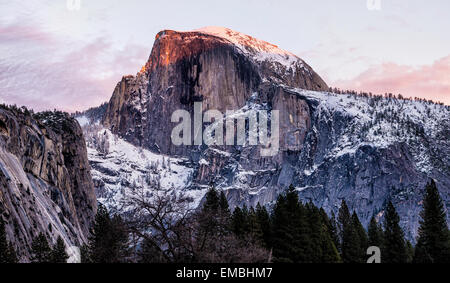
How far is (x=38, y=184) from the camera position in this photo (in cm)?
14650

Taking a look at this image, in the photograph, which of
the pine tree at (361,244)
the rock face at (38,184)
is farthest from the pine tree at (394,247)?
the rock face at (38,184)

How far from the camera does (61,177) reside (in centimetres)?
17238

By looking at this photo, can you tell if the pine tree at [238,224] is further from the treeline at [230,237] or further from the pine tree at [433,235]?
the pine tree at [433,235]

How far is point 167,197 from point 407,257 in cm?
5854

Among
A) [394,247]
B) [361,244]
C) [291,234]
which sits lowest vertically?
[361,244]

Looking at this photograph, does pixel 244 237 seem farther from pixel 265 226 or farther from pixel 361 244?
pixel 361 244

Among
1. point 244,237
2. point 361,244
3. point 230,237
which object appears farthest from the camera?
point 361,244

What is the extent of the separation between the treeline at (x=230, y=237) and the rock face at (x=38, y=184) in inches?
739

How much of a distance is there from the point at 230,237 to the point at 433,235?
48.9m

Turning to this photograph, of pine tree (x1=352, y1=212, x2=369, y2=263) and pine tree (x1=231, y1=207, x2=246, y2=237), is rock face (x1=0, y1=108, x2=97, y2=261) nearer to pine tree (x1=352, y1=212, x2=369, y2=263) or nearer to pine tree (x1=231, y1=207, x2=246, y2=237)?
pine tree (x1=231, y1=207, x2=246, y2=237)

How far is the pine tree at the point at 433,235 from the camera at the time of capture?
283 ft

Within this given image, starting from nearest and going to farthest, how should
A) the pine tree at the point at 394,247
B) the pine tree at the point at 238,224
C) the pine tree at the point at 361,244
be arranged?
the pine tree at the point at 238,224 → the pine tree at the point at 394,247 → the pine tree at the point at 361,244

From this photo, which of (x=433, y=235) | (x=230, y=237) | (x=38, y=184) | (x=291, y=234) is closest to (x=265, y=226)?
(x=291, y=234)

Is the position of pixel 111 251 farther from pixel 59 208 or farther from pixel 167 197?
pixel 59 208
